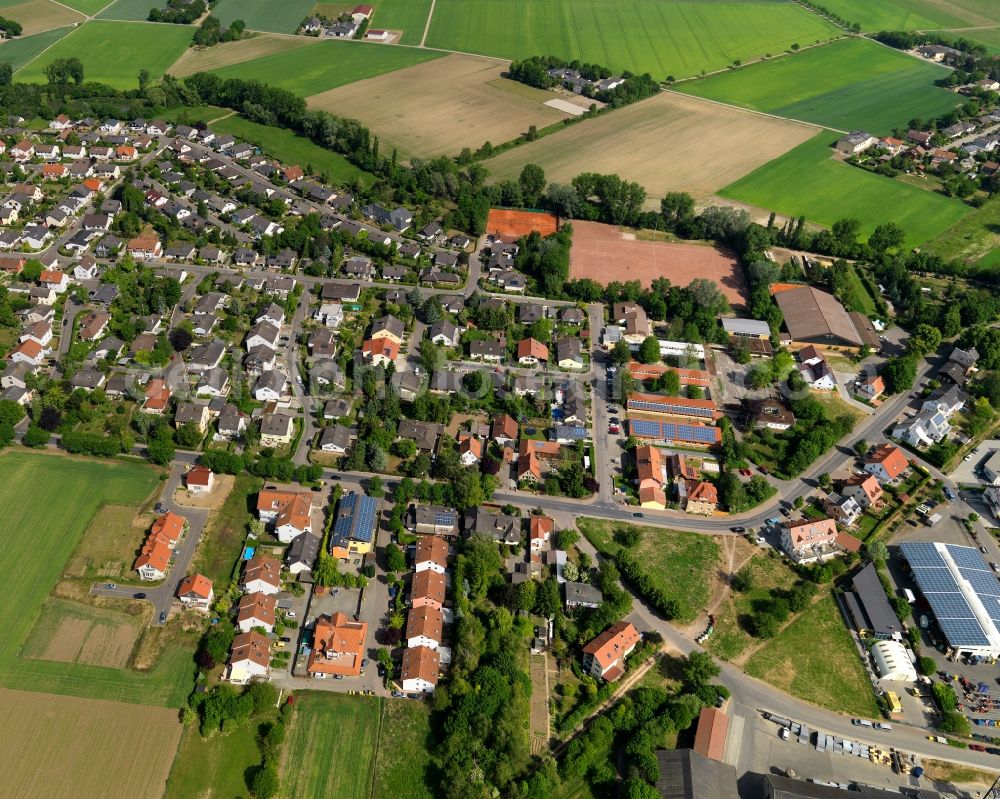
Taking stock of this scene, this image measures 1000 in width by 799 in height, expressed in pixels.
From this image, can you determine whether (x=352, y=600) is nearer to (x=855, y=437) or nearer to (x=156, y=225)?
(x=855, y=437)

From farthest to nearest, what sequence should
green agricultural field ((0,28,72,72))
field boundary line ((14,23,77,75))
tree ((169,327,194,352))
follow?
green agricultural field ((0,28,72,72)) < field boundary line ((14,23,77,75)) < tree ((169,327,194,352))

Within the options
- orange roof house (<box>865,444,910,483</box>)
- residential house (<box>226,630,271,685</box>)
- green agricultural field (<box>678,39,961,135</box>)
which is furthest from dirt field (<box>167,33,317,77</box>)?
orange roof house (<box>865,444,910,483</box>)

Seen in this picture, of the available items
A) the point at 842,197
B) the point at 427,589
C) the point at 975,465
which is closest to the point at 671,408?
the point at 975,465

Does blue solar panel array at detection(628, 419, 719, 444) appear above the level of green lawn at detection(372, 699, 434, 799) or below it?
above

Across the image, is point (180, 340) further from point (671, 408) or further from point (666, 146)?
point (666, 146)

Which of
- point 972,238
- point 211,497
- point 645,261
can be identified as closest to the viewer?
point 211,497

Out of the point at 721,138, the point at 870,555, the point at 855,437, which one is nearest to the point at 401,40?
the point at 721,138

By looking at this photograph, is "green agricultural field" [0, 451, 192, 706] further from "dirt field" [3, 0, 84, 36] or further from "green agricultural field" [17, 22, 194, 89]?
"dirt field" [3, 0, 84, 36]
